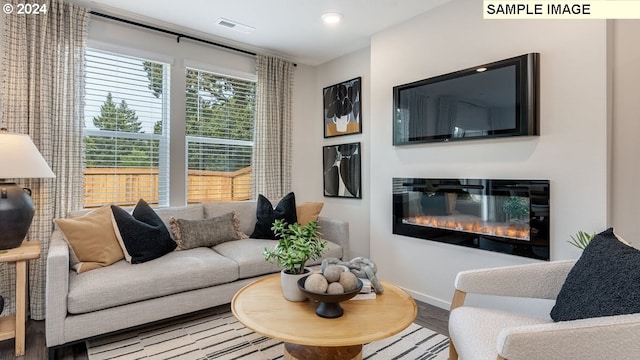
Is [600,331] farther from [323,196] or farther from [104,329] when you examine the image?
[323,196]

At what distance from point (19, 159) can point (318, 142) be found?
2905mm

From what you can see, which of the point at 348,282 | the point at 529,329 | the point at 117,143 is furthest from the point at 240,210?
the point at 529,329

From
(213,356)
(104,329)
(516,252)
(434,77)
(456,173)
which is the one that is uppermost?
(434,77)

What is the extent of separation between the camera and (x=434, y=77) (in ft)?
8.87

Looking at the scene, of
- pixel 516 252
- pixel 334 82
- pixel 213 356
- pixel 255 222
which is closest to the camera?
pixel 213 356

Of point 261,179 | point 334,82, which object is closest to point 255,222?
point 261,179

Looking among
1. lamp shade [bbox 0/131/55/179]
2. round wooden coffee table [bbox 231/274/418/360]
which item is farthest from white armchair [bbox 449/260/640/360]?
lamp shade [bbox 0/131/55/179]

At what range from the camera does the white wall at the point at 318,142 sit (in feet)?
12.2

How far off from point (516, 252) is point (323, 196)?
2.37 metres

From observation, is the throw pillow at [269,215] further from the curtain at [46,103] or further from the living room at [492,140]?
the curtain at [46,103]

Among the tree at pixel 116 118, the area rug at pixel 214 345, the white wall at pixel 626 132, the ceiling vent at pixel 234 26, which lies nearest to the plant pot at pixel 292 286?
the area rug at pixel 214 345

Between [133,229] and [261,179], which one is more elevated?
[261,179]

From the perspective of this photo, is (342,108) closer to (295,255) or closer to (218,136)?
(218,136)

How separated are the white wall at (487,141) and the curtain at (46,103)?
262cm
